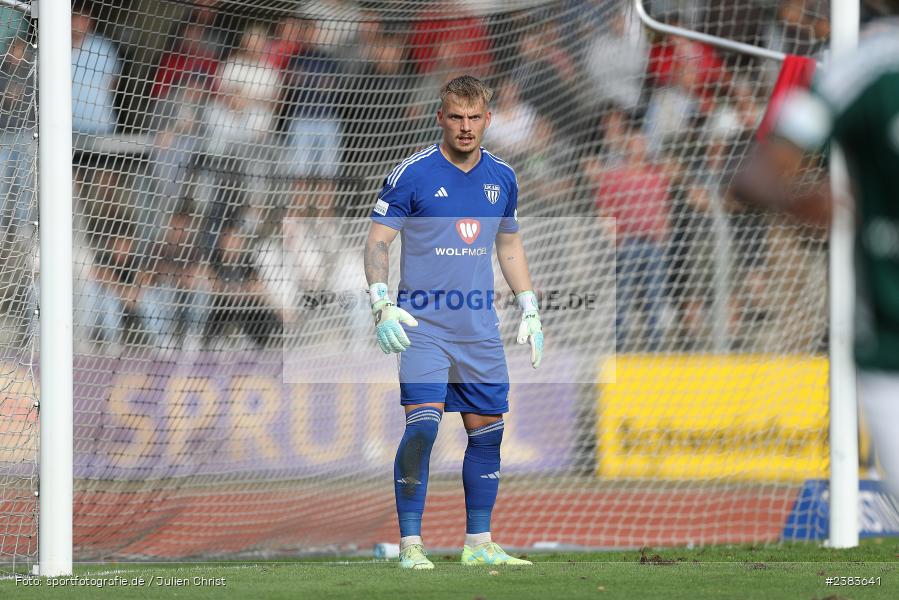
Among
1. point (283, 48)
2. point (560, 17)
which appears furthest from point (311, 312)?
point (560, 17)

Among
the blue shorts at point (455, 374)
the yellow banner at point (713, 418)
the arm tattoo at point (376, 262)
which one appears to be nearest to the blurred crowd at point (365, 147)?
the yellow banner at point (713, 418)

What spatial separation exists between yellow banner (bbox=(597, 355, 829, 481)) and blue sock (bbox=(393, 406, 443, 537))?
11.3ft

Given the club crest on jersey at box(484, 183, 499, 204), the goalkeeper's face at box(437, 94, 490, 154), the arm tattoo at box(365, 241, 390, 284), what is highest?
the goalkeeper's face at box(437, 94, 490, 154)

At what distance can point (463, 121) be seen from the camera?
16.8 ft

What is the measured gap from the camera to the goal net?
6715 millimetres

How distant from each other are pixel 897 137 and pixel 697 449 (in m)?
6.03

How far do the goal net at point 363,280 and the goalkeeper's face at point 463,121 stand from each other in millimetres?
1821

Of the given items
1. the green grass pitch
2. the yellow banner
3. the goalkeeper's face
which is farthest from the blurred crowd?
the green grass pitch

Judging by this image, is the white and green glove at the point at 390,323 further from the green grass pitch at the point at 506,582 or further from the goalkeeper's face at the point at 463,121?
the green grass pitch at the point at 506,582

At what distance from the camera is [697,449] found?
8438mm

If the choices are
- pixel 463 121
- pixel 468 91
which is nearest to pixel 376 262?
pixel 463 121

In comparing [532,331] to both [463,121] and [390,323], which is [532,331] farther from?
[463,121]

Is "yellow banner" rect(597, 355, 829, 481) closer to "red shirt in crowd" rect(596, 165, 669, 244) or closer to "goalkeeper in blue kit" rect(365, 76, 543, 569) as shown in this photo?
"red shirt in crowd" rect(596, 165, 669, 244)

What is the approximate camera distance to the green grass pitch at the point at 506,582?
4.17 m
